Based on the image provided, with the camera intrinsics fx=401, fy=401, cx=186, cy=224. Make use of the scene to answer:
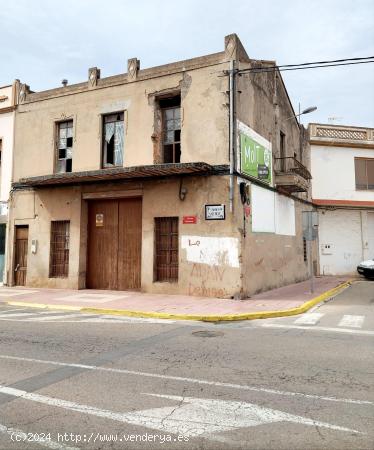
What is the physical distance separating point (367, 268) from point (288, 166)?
775cm

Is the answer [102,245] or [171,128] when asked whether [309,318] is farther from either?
[102,245]

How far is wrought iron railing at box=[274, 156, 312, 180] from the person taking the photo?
689 inches

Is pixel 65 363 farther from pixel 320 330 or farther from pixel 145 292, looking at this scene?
pixel 145 292

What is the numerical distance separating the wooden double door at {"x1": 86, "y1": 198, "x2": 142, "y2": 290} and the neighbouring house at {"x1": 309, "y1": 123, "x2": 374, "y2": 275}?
42.6 feet

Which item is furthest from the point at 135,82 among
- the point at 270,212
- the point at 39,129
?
the point at 270,212

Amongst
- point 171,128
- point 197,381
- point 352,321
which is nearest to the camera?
point 197,381

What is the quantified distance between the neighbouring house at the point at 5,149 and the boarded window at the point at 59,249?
9.57 ft


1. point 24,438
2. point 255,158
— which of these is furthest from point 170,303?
point 24,438

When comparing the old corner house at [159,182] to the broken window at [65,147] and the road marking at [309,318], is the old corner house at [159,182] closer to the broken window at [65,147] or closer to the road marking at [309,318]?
the broken window at [65,147]

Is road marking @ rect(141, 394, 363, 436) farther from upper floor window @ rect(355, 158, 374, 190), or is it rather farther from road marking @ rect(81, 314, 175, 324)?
upper floor window @ rect(355, 158, 374, 190)

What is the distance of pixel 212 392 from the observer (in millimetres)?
4617

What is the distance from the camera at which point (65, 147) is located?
1694 centimetres

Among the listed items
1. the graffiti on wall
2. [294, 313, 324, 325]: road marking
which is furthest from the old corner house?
[294, 313, 324, 325]: road marking

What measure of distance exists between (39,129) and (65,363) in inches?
547
